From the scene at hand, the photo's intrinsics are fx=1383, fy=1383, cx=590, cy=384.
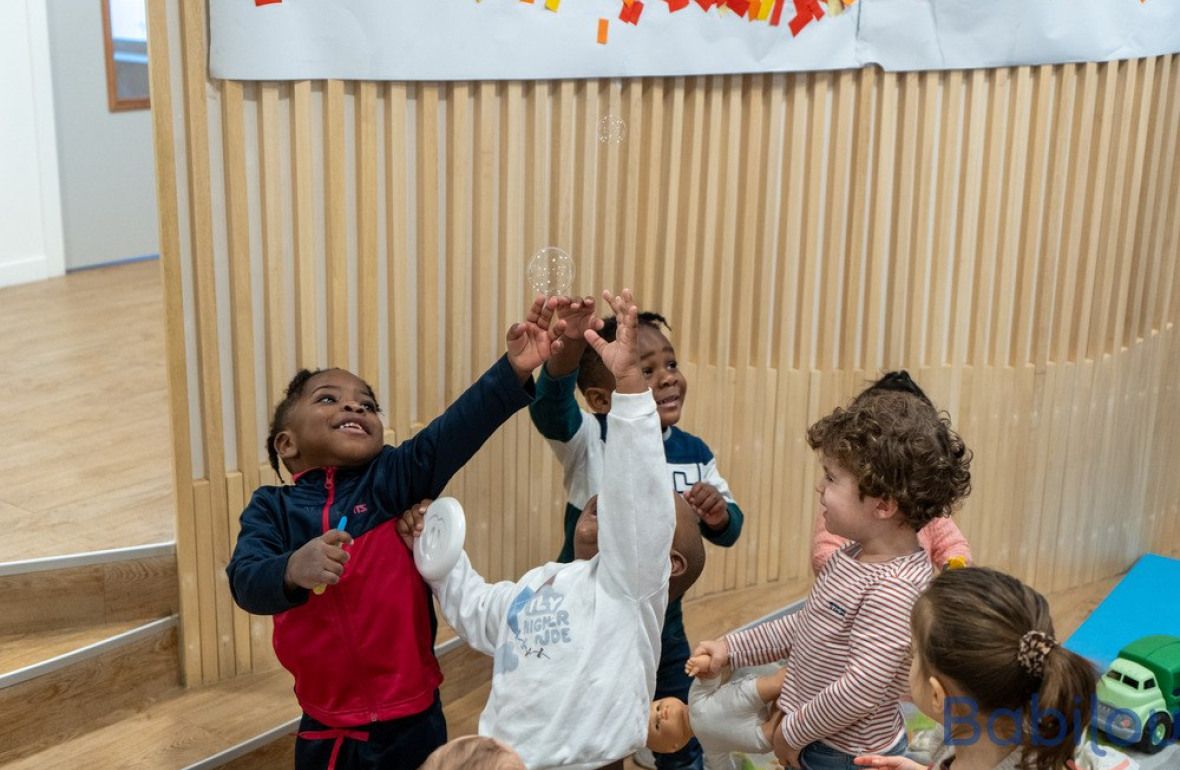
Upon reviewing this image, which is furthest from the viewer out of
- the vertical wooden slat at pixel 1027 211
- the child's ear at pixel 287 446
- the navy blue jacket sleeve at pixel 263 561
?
the vertical wooden slat at pixel 1027 211

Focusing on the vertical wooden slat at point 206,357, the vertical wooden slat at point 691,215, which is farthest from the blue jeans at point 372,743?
the vertical wooden slat at point 691,215

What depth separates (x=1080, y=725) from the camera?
6.07 feet

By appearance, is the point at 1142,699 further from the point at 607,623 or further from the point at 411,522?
the point at 411,522

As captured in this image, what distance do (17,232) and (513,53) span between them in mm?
3533

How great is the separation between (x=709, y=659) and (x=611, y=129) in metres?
1.65

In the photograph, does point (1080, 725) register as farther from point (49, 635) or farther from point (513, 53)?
point (49, 635)

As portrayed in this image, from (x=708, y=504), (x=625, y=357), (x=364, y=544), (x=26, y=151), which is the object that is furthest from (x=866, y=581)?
(x=26, y=151)

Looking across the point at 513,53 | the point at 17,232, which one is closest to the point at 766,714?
the point at 513,53

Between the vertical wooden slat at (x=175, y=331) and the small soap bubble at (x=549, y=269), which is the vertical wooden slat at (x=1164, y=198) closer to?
the small soap bubble at (x=549, y=269)

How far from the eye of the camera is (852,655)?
2271 millimetres

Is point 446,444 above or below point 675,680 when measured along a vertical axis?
above

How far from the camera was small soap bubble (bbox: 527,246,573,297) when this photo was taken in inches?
138

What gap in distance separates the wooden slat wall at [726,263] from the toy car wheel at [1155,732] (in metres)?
0.93

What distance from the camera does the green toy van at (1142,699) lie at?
333 centimetres
